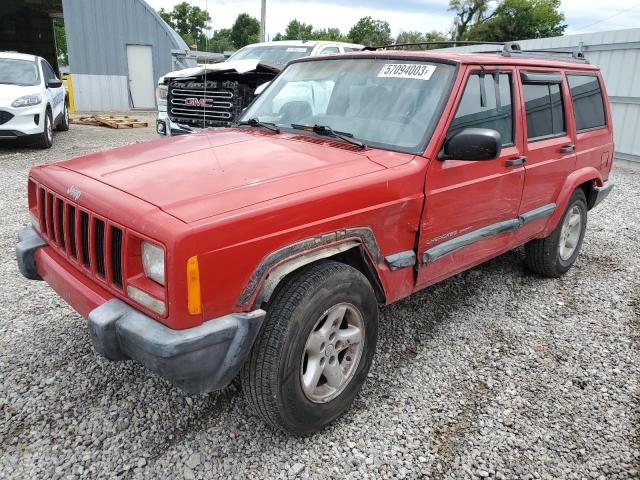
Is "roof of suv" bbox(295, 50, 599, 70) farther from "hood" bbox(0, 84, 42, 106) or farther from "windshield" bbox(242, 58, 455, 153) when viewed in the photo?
"hood" bbox(0, 84, 42, 106)

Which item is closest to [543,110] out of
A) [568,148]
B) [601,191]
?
[568,148]

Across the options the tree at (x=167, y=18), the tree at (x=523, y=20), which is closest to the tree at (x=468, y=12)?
the tree at (x=523, y=20)

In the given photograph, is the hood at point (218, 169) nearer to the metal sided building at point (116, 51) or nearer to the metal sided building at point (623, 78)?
the metal sided building at point (623, 78)

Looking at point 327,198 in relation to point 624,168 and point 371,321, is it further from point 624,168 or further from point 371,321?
point 624,168

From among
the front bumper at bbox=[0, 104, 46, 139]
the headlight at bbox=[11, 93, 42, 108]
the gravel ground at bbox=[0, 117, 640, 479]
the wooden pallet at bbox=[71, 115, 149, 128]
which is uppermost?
the headlight at bbox=[11, 93, 42, 108]

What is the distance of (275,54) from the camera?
8.70 m

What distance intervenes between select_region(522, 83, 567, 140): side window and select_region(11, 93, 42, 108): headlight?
29.5ft

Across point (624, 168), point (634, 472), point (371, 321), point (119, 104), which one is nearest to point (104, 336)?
point (371, 321)

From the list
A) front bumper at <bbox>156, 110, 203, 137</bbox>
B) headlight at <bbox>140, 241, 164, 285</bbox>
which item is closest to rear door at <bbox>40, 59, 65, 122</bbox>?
front bumper at <bbox>156, 110, 203, 137</bbox>

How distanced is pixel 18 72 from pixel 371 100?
9.62m

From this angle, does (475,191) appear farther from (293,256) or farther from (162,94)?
(162,94)

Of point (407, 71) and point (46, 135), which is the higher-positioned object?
point (407, 71)

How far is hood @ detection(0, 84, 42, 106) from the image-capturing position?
901cm

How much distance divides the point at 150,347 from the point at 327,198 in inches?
39.8
